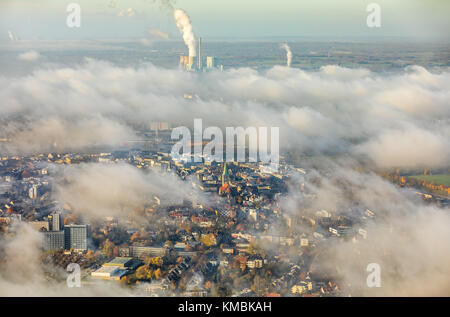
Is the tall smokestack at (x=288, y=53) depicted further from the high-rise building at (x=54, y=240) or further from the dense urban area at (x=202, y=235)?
the high-rise building at (x=54, y=240)

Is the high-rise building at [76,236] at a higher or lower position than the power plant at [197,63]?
lower

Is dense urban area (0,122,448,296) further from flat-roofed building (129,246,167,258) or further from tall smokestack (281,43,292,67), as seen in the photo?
tall smokestack (281,43,292,67)

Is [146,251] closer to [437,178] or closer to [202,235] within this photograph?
[202,235]

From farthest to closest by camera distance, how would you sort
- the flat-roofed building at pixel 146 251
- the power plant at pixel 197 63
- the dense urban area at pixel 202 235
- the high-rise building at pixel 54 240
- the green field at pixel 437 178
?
the power plant at pixel 197 63 → the green field at pixel 437 178 → the high-rise building at pixel 54 240 → the flat-roofed building at pixel 146 251 → the dense urban area at pixel 202 235

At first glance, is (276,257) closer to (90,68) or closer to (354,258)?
(354,258)

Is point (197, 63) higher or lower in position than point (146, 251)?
higher

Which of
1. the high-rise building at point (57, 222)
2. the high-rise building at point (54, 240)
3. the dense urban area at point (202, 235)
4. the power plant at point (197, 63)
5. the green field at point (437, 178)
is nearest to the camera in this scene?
the dense urban area at point (202, 235)

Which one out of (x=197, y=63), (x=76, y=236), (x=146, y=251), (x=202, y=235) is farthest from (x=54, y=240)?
(x=197, y=63)

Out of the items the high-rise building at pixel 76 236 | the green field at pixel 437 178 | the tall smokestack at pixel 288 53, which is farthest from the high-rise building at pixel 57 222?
the tall smokestack at pixel 288 53
